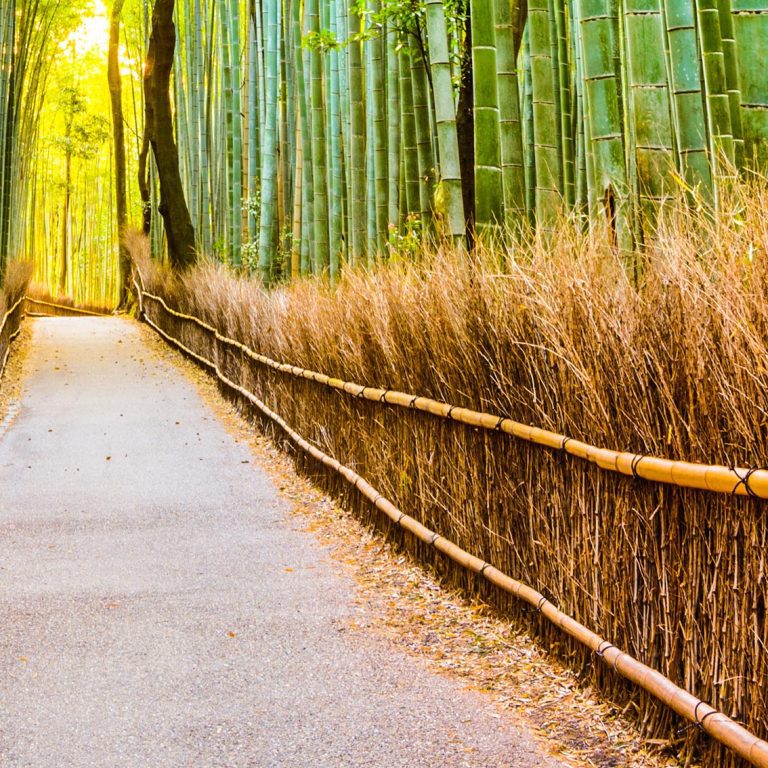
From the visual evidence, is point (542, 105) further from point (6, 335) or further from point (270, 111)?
point (6, 335)

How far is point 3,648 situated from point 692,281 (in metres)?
2.53

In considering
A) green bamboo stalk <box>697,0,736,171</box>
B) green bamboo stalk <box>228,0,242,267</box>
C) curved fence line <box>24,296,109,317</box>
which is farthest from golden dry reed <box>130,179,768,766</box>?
curved fence line <box>24,296,109,317</box>

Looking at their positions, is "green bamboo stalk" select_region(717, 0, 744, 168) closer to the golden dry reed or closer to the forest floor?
the golden dry reed

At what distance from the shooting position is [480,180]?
4789mm

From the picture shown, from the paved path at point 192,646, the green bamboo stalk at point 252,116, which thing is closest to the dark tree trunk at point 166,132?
the green bamboo stalk at point 252,116

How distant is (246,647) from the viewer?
355 centimetres

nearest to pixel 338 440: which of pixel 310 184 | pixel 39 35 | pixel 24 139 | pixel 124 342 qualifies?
pixel 310 184

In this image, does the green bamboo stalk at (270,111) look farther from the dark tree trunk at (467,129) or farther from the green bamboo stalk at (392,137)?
the dark tree trunk at (467,129)

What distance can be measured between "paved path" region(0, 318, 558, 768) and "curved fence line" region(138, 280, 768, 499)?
77 centimetres

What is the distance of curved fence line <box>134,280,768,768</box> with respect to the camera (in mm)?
2201

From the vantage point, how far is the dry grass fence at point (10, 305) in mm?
11537

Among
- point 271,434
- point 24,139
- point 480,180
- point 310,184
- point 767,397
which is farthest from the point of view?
point 24,139

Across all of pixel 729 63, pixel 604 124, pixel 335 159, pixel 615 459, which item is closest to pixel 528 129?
pixel 335 159

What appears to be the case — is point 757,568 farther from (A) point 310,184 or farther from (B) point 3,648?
(A) point 310,184
